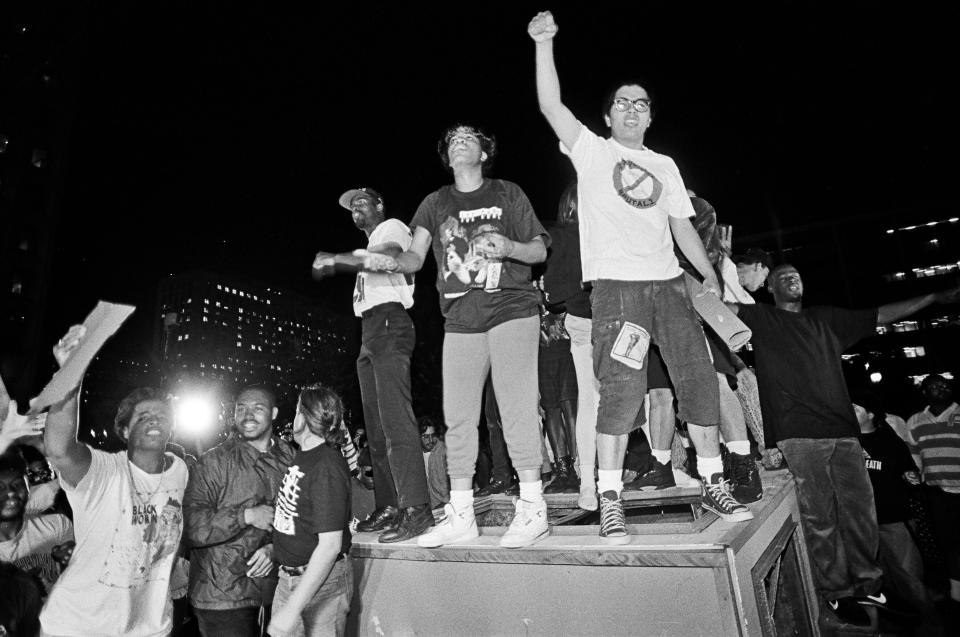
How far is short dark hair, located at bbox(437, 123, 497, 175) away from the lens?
3689mm

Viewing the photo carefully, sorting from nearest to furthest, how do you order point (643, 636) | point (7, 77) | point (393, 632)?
point (643, 636) < point (393, 632) < point (7, 77)

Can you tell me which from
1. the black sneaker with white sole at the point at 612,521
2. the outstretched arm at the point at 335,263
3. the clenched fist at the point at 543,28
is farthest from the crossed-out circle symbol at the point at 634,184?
the black sneaker with white sole at the point at 612,521

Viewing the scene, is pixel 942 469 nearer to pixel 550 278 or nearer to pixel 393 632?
pixel 550 278

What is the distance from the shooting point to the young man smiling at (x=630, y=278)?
2.97m

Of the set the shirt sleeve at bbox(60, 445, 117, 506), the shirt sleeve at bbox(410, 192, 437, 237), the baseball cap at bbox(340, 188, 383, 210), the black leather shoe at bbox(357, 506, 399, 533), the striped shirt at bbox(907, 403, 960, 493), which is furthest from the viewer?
the striped shirt at bbox(907, 403, 960, 493)

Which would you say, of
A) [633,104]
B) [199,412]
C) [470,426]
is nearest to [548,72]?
[633,104]

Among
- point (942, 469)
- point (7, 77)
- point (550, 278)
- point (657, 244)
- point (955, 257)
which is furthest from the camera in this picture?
point (955, 257)

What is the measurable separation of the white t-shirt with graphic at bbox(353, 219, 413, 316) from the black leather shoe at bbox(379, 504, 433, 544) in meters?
1.48

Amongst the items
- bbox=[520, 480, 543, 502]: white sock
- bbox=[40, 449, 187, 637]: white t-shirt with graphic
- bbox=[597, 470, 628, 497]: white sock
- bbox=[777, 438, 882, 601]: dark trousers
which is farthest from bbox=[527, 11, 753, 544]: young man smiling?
bbox=[40, 449, 187, 637]: white t-shirt with graphic

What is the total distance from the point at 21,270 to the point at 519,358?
165ft

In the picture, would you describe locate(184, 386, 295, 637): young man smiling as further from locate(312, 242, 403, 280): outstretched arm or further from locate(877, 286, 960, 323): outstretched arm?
locate(877, 286, 960, 323): outstretched arm

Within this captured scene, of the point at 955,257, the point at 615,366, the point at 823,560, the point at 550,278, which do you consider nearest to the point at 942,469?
the point at 823,560

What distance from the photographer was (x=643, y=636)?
8.47ft

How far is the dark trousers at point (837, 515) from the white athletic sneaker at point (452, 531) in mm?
→ 2583
